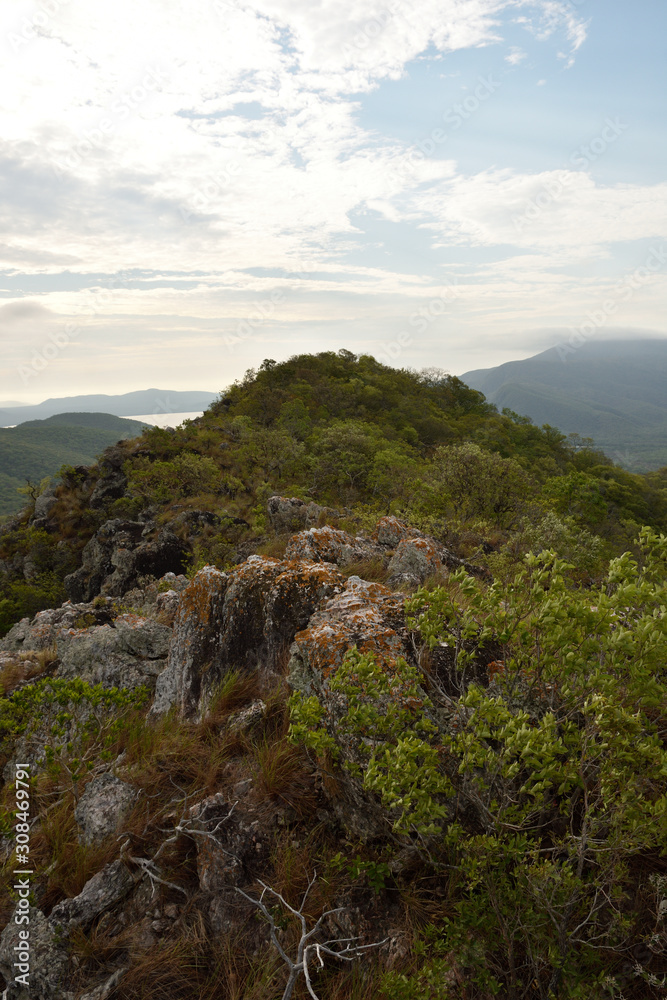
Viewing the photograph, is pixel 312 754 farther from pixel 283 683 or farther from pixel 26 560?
pixel 26 560

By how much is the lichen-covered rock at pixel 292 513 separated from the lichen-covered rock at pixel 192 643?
806 centimetres

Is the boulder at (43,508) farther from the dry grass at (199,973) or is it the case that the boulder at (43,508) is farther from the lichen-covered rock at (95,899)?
the dry grass at (199,973)

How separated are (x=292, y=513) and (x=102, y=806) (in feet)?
38.7

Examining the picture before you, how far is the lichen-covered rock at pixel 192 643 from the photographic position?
18.6ft

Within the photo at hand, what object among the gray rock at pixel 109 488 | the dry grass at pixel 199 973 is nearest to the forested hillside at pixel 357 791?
the dry grass at pixel 199 973

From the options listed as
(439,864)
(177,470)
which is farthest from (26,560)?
(439,864)

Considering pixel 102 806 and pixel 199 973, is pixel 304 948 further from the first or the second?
pixel 102 806

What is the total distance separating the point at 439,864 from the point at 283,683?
2515 mm

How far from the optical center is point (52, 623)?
12.3m

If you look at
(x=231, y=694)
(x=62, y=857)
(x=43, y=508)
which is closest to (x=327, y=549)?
(x=231, y=694)

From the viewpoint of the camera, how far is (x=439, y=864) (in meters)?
2.91

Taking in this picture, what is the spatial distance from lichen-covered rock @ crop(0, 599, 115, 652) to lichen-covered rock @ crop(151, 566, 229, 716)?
18.0 feet

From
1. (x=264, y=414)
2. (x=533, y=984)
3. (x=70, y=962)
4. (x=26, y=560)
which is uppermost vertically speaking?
(x=264, y=414)

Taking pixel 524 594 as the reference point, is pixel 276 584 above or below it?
below
